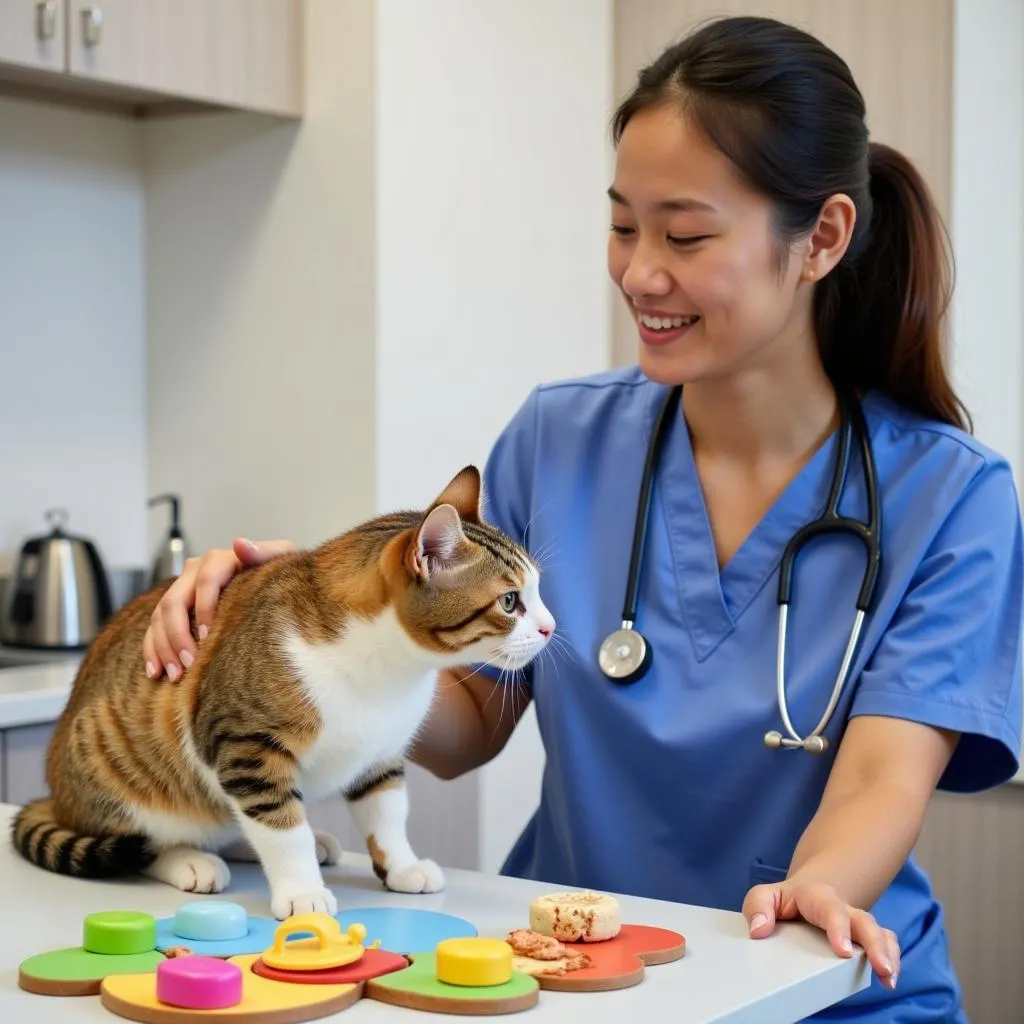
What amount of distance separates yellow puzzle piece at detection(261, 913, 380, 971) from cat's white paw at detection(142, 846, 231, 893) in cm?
19

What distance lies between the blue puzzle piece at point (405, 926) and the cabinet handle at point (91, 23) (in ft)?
5.45

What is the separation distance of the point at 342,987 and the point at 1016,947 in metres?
1.95

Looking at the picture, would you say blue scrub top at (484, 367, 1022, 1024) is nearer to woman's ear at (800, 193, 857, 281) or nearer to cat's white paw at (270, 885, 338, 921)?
woman's ear at (800, 193, 857, 281)

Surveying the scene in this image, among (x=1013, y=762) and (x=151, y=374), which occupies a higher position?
(x=151, y=374)

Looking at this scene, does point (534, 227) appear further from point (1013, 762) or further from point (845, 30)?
point (1013, 762)

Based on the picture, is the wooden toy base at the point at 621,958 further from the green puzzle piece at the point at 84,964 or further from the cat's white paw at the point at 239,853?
the cat's white paw at the point at 239,853

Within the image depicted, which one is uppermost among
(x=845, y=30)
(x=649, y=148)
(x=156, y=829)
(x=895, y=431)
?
(x=845, y=30)

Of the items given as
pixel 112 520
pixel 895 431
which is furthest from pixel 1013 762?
A: pixel 112 520

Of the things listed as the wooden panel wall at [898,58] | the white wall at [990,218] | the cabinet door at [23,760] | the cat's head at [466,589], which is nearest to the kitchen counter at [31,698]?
the cabinet door at [23,760]

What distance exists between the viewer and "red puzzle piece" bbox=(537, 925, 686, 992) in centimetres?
90

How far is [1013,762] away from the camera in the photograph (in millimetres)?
1352

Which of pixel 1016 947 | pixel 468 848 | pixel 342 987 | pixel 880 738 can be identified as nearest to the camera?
pixel 342 987

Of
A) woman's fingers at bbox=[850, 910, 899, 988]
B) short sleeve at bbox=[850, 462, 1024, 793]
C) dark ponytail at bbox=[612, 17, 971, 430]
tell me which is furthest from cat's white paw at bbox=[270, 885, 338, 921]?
dark ponytail at bbox=[612, 17, 971, 430]

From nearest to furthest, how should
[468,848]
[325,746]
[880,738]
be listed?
[325,746] < [880,738] < [468,848]
